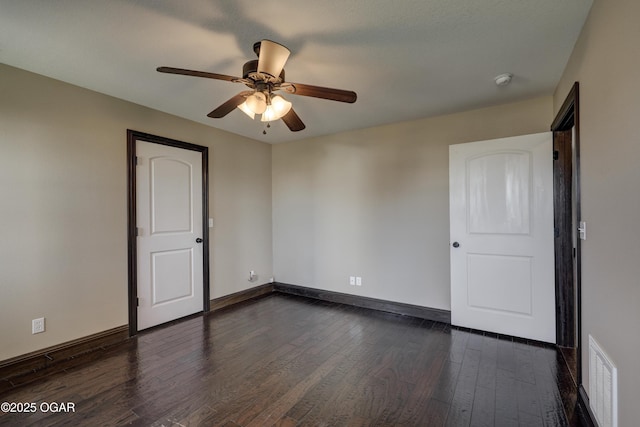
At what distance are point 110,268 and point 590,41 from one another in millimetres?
4167

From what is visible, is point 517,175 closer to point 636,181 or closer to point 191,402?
point 636,181

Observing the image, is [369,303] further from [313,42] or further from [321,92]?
[313,42]

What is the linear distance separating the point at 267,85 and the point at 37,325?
2.75 metres

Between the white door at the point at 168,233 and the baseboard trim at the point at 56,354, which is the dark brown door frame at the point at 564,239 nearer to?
the white door at the point at 168,233

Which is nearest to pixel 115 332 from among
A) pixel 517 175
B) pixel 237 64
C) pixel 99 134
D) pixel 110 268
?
pixel 110 268

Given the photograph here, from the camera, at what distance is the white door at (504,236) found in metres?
2.77

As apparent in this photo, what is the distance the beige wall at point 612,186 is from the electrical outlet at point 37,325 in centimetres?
388

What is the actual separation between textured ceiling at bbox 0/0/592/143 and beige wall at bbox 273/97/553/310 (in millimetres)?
581

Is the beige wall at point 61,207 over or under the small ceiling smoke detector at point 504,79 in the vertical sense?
under

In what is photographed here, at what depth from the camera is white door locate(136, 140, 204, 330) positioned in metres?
3.20

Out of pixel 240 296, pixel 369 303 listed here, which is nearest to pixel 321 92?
pixel 369 303

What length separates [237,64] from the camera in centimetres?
225

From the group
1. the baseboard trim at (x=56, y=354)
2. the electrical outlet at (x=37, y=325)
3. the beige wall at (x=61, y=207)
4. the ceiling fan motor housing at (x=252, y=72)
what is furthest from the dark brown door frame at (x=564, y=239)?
the electrical outlet at (x=37, y=325)

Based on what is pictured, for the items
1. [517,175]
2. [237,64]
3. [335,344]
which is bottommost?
[335,344]
